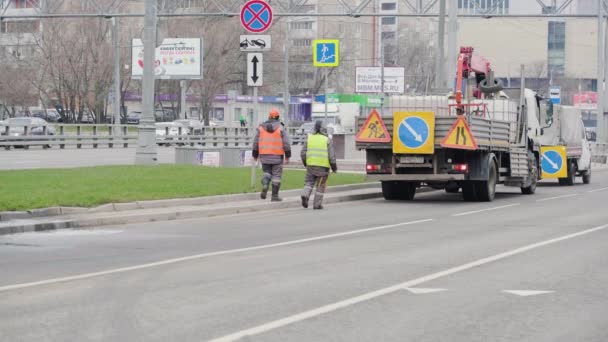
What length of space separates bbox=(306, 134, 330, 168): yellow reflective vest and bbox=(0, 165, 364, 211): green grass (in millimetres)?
1838

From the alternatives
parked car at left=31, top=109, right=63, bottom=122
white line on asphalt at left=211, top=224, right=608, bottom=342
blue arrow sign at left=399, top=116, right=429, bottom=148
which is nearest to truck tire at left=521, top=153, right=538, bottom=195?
blue arrow sign at left=399, top=116, right=429, bottom=148

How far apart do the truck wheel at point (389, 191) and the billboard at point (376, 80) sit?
42103mm

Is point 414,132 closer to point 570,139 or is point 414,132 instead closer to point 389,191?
point 389,191

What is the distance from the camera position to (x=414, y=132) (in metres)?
25.2

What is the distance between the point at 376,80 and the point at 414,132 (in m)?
45.6

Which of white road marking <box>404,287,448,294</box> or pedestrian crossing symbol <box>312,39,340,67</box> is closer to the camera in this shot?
white road marking <box>404,287,448,294</box>

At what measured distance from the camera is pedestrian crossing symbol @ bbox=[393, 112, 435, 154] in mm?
25172

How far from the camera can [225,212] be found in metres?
21.7

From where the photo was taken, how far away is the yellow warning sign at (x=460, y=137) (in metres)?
24.7

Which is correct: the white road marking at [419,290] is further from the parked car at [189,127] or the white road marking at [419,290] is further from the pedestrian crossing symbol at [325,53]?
the parked car at [189,127]

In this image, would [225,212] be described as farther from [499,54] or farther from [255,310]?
[499,54]

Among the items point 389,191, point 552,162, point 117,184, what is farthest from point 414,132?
point 552,162

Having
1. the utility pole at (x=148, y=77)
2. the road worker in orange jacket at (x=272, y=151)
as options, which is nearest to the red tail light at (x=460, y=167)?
the road worker in orange jacket at (x=272, y=151)

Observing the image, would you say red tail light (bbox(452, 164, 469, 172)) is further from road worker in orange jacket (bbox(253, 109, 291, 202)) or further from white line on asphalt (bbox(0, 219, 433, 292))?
white line on asphalt (bbox(0, 219, 433, 292))
